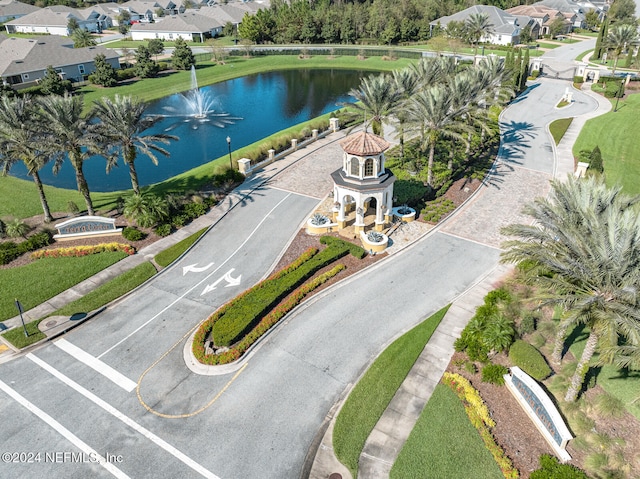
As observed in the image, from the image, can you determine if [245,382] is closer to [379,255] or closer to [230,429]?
[230,429]

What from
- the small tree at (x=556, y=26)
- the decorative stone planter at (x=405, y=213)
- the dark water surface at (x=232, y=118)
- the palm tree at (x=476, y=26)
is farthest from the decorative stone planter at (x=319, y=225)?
the small tree at (x=556, y=26)

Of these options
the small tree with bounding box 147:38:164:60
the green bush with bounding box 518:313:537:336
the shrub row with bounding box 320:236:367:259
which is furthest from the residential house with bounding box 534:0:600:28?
the green bush with bounding box 518:313:537:336

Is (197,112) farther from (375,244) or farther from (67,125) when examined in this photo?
(375,244)

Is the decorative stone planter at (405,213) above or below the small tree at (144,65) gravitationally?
below

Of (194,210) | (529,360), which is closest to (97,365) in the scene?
(194,210)

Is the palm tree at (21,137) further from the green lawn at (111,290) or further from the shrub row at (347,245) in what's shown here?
the shrub row at (347,245)

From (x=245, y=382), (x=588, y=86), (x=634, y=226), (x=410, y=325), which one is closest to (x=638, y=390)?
(x=634, y=226)
